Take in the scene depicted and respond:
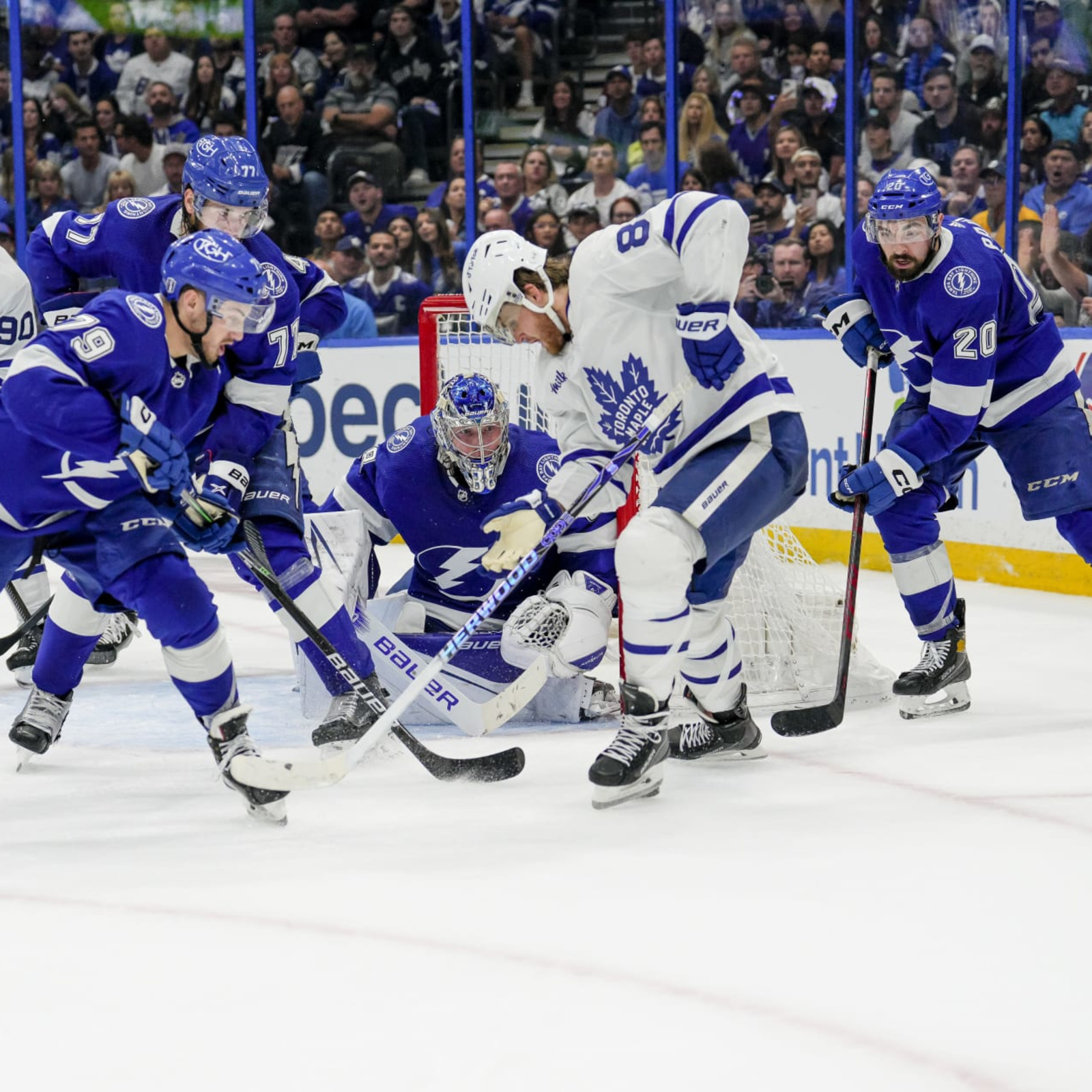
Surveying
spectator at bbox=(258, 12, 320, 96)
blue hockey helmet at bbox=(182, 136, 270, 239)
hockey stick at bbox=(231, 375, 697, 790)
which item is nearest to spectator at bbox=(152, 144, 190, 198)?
spectator at bbox=(258, 12, 320, 96)

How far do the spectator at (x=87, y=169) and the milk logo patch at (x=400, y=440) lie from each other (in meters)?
4.55

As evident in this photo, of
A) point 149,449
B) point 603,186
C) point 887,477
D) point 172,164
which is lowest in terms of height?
point 887,477

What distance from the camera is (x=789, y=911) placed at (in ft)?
6.77

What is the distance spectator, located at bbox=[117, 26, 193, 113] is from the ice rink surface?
5.03 metres

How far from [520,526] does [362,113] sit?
4.98 meters

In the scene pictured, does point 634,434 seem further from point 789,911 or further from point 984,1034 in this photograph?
point 984,1034

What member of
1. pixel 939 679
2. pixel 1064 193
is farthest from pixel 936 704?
pixel 1064 193

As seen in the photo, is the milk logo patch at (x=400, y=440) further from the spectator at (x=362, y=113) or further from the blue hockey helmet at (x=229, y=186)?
the spectator at (x=362, y=113)

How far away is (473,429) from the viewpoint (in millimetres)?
3287

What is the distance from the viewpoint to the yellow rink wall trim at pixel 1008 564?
4.88m

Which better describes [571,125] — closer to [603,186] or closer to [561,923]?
[603,186]

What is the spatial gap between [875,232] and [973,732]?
3.23 feet

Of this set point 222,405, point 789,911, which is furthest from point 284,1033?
point 222,405

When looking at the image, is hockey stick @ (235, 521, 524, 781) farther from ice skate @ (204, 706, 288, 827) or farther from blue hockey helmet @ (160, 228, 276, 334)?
blue hockey helmet @ (160, 228, 276, 334)
